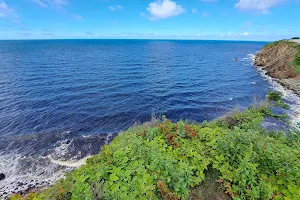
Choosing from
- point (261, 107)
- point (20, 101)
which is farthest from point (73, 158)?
point (261, 107)

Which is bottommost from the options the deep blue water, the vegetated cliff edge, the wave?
the wave

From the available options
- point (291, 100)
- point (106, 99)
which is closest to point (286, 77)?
point (291, 100)

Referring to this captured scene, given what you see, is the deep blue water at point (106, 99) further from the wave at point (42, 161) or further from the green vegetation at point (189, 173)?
the green vegetation at point (189, 173)

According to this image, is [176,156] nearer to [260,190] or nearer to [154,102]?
[260,190]

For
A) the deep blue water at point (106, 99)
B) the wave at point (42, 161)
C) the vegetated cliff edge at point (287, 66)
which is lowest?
the wave at point (42, 161)

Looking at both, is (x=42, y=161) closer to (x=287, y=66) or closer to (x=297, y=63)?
(x=297, y=63)

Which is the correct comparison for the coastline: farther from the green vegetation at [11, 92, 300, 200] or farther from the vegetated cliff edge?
the green vegetation at [11, 92, 300, 200]

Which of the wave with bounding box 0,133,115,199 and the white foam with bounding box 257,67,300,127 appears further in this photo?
the white foam with bounding box 257,67,300,127

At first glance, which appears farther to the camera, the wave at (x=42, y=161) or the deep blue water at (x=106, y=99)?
the deep blue water at (x=106, y=99)

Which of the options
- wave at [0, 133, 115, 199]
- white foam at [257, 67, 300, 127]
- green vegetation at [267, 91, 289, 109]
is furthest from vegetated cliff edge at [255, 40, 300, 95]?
wave at [0, 133, 115, 199]

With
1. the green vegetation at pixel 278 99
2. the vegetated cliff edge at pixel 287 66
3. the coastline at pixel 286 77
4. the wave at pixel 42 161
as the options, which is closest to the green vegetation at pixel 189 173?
the wave at pixel 42 161
